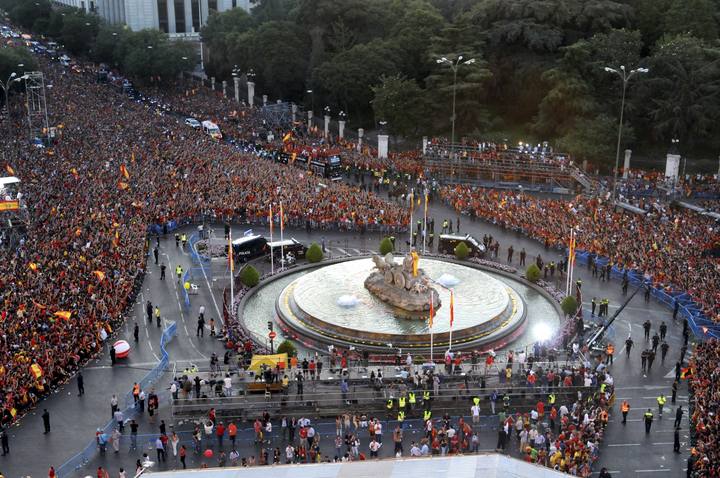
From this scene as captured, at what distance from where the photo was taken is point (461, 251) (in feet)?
146

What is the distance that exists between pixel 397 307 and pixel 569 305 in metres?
7.42

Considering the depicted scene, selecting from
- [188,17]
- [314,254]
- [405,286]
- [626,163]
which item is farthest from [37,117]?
[188,17]

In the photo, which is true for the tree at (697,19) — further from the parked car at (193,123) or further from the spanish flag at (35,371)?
the spanish flag at (35,371)

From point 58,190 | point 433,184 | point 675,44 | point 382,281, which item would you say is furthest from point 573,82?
point 58,190

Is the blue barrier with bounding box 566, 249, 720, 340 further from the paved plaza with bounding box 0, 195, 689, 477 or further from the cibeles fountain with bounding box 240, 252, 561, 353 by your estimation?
the cibeles fountain with bounding box 240, 252, 561, 353

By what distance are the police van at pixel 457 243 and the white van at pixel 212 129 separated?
1343 inches

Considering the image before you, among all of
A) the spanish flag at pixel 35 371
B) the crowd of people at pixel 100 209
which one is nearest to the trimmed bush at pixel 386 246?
the crowd of people at pixel 100 209

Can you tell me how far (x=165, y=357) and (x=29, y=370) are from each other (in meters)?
5.05

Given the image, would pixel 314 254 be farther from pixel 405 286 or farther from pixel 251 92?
pixel 251 92

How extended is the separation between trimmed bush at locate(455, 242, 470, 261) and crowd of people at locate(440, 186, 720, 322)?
550 cm

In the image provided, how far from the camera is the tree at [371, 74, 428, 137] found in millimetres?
71938

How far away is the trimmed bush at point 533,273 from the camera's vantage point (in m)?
40.7

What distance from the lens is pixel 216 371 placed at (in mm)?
30234

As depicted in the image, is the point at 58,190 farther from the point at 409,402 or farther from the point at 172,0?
the point at 172,0
